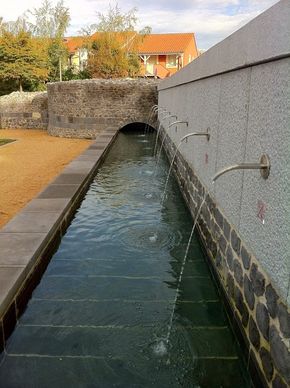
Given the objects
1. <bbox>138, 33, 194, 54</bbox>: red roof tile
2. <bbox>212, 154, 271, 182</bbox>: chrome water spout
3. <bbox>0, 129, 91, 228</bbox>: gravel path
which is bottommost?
<bbox>0, 129, 91, 228</bbox>: gravel path

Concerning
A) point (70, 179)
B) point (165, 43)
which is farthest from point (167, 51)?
point (70, 179)

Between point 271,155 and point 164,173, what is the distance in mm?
8106

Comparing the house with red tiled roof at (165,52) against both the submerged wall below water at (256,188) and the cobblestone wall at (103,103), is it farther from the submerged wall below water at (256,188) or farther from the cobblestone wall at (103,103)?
the submerged wall below water at (256,188)

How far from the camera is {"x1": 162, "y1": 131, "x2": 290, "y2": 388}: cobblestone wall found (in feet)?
8.16

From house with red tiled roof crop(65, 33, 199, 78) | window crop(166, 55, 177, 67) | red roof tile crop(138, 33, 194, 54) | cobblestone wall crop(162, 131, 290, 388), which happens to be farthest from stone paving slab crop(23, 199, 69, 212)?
window crop(166, 55, 177, 67)

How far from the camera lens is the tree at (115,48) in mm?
35094

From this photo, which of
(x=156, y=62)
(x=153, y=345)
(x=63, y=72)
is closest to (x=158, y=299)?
(x=153, y=345)

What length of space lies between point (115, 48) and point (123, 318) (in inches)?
1350

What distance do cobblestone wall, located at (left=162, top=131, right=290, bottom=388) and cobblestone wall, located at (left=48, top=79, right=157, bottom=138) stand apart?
17.2 m

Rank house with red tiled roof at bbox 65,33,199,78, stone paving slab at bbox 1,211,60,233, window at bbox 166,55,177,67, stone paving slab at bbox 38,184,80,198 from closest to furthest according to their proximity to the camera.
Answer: stone paving slab at bbox 1,211,60,233 → stone paving slab at bbox 38,184,80,198 → house with red tiled roof at bbox 65,33,199,78 → window at bbox 166,55,177,67

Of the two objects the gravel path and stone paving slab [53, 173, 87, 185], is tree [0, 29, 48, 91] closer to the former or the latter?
the gravel path

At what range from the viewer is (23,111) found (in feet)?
90.1

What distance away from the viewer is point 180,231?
639 centimetres

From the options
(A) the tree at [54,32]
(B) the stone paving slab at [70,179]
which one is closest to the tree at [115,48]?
(A) the tree at [54,32]
